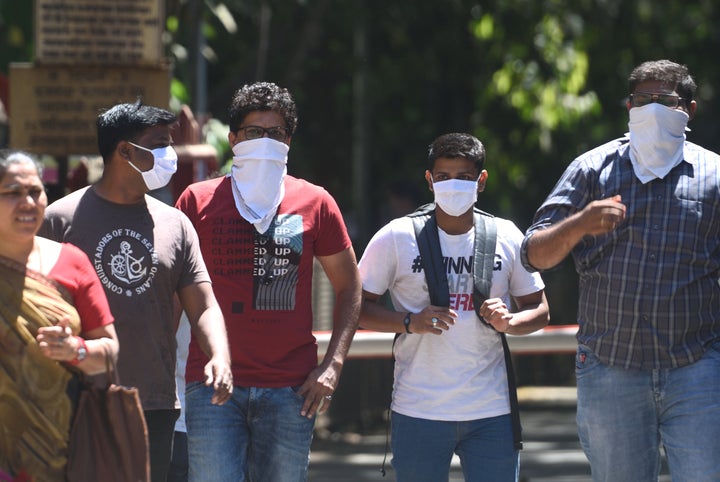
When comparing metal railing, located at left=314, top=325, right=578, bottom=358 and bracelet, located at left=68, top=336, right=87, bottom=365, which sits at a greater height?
bracelet, located at left=68, top=336, right=87, bottom=365

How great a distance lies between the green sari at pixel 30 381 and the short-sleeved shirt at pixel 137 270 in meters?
0.65

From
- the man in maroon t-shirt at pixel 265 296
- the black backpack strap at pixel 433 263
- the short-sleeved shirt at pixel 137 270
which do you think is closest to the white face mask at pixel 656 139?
the black backpack strap at pixel 433 263

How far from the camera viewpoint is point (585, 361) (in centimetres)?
540

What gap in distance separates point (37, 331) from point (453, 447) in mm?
2021

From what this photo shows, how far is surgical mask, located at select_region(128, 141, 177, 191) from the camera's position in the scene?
5155mm

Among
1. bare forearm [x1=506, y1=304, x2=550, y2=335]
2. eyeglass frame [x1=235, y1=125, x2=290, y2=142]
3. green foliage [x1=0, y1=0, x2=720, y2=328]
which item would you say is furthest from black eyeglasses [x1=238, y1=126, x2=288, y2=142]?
green foliage [x1=0, y1=0, x2=720, y2=328]

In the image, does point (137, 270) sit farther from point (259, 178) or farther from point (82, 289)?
point (259, 178)

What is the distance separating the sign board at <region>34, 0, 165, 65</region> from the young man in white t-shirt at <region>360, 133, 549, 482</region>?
2751 millimetres

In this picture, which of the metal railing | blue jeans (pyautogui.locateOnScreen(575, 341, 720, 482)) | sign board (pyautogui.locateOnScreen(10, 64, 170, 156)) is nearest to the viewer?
blue jeans (pyautogui.locateOnScreen(575, 341, 720, 482))

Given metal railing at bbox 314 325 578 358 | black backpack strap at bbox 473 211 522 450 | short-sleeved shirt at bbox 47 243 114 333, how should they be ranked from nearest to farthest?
short-sleeved shirt at bbox 47 243 114 333, black backpack strap at bbox 473 211 522 450, metal railing at bbox 314 325 578 358

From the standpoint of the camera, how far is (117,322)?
5.01 m

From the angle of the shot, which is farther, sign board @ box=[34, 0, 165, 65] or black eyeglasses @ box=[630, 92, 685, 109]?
sign board @ box=[34, 0, 165, 65]

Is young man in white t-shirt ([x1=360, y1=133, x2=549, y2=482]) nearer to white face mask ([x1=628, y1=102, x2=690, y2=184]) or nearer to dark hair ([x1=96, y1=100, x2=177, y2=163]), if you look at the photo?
white face mask ([x1=628, y1=102, x2=690, y2=184])

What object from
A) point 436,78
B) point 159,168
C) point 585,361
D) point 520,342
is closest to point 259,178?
point 159,168
